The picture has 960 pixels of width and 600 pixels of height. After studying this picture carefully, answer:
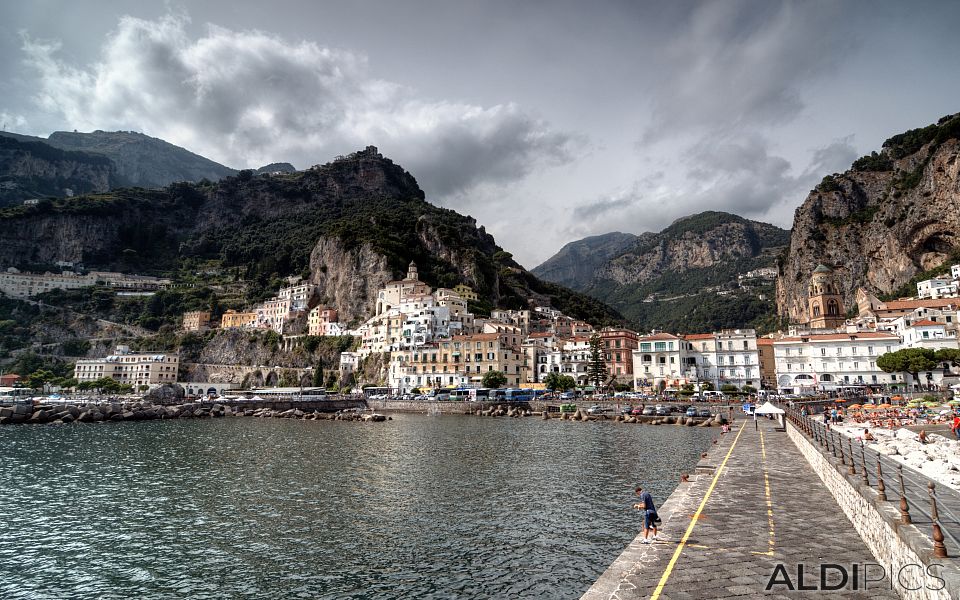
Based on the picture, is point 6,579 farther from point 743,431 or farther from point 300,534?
point 743,431

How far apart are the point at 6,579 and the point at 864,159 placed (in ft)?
557

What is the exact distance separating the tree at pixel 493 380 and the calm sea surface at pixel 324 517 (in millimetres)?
42737

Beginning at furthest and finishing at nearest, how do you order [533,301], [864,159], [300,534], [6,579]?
[533,301]
[864,159]
[300,534]
[6,579]

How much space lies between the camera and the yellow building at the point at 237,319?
13188 cm

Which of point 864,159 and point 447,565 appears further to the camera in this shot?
point 864,159

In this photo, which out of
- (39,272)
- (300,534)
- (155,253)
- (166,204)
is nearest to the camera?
(300,534)

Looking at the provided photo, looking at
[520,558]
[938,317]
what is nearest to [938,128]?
[938,317]

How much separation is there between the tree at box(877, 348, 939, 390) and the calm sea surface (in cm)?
4004

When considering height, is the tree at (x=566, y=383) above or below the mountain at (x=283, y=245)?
below

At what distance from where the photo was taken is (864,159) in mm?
134250

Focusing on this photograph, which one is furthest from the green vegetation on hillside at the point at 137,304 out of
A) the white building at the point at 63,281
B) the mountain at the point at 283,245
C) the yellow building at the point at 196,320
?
the mountain at the point at 283,245

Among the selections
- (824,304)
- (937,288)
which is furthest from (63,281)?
(937,288)

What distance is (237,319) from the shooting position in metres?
133

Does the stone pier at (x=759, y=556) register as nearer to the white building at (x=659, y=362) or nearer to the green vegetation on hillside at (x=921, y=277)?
the white building at (x=659, y=362)
